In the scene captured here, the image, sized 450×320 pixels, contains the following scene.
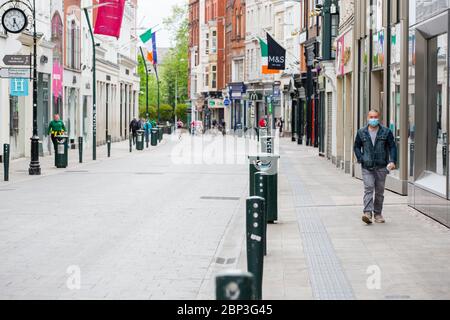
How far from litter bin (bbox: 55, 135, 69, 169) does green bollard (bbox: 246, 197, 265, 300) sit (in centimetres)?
2280

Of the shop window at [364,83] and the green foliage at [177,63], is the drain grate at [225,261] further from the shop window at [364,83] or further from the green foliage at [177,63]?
the green foliage at [177,63]

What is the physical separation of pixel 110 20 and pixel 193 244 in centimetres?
3750

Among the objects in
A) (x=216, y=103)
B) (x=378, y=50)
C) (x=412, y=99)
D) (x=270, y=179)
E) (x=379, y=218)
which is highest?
(x=216, y=103)

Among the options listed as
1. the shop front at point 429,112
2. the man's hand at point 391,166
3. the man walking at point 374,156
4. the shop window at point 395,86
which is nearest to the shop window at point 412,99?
the shop front at point 429,112

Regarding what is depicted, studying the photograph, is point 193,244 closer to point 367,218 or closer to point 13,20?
point 367,218

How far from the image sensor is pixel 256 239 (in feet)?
31.1

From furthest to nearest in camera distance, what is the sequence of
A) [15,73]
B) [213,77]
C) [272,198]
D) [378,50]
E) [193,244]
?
[213,77], [15,73], [378,50], [272,198], [193,244]

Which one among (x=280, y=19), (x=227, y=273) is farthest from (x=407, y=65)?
(x=280, y=19)

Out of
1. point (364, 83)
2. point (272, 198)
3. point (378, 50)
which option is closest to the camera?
point (272, 198)

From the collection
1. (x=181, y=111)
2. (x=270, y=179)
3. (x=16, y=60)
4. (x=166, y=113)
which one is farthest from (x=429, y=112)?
(x=181, y=111)

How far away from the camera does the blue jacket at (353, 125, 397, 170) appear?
15.8 m

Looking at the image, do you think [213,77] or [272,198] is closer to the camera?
[272,198]

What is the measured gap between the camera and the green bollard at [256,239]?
9.15 metres

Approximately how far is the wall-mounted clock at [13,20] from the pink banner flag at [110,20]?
17685 mm
